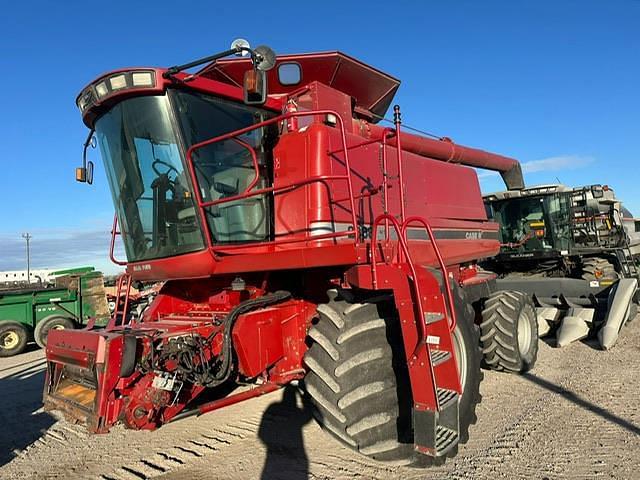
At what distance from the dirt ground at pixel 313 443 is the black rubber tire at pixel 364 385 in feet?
0.85

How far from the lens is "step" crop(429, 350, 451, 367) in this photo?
130 inches

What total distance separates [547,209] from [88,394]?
999cm

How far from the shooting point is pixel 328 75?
4941 mm

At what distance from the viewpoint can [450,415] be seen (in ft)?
11.0

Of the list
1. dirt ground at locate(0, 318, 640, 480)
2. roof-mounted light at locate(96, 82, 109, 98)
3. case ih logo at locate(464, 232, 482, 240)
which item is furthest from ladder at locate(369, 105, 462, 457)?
case ih logo at locate(464, 232, 482, 240)

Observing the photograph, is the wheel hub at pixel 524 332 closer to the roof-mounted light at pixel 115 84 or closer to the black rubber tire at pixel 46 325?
the roof-mounted light at pixel 115 84

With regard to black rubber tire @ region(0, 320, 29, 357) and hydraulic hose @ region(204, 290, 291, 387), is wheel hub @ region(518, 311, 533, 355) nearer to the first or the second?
hydraulic hose @ region(204, 290, 291, 387)

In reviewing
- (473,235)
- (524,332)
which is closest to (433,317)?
(473,235)

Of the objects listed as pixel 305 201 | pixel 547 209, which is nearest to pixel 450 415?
pixel 305 201

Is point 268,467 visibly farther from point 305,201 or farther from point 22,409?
point 22,409

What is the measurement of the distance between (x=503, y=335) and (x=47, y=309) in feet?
36.8

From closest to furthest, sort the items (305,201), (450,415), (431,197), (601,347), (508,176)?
(450,415), (305,201), (431,197), (601,347), (508,176)

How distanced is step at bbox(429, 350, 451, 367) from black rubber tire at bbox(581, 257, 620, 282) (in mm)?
7391

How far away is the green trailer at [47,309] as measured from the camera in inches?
451
